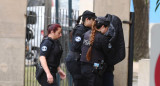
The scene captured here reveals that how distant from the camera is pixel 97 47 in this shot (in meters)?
7.13

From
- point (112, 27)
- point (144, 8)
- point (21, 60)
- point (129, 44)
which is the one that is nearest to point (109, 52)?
point (112, 27)

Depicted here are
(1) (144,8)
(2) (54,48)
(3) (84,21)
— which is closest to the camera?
(2) (54,48)

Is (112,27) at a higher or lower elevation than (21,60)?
higher

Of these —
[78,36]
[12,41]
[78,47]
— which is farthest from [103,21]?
[12,41]

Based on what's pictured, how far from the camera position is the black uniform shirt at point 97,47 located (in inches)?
280

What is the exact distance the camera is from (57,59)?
7.19 metres

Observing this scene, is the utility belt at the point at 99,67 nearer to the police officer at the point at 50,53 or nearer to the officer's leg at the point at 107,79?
the officer's leg at the point at 107,79

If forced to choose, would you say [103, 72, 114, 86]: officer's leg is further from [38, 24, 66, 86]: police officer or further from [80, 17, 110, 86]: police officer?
[38, 24, 66, 86]: police officer

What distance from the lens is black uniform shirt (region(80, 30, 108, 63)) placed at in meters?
7.10

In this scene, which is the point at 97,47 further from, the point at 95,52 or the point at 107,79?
the point at 107,79

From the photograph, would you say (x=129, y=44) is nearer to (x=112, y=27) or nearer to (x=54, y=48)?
(x=112, y=27)

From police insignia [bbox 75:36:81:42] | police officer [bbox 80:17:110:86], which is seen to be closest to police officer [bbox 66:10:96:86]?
police insignia [bbox 75:36:81:42]

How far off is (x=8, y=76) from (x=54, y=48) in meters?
2.83

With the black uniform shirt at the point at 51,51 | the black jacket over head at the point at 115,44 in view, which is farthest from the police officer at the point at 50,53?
the black jacket over head at the point at 115,44
